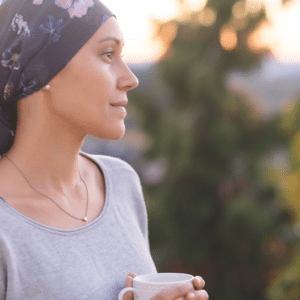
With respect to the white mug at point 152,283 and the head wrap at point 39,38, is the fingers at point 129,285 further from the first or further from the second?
the head wrap at point 39,38

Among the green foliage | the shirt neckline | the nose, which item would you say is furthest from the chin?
the green foliage

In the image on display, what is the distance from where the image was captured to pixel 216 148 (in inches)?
202

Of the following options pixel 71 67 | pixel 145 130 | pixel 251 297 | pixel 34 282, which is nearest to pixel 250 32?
pixel 145 130

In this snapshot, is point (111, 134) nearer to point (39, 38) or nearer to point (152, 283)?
point (39, 38)

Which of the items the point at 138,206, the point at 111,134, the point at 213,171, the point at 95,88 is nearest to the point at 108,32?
the point at 95,88

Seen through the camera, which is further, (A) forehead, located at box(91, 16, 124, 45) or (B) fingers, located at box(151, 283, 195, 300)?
(A) forehead, located at box(91, 16, 124, 45)

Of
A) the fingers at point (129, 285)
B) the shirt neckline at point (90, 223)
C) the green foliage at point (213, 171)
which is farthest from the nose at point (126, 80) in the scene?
the green foliage at point (213, 171)

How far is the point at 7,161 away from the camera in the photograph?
107 cm

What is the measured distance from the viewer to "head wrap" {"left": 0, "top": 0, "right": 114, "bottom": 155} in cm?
102

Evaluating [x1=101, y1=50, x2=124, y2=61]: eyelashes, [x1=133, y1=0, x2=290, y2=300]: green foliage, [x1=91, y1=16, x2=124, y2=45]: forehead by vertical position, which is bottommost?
[x1=133, y1=0, x2=290, y2=300]: green foliage

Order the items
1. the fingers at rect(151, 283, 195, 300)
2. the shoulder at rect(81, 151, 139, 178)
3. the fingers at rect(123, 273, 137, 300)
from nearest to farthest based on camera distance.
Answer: the fingers at rect(151, 283, 195, 300)
the fingers at rect(123, 273, 137, 300)
the shoulder at rect(81, 151, 139, 178)

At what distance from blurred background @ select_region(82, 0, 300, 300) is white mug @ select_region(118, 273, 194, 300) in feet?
13.0

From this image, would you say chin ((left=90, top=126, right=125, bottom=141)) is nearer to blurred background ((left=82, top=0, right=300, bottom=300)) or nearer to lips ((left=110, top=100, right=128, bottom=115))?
lips ((left=110, top=100, right=128, bottom=115))

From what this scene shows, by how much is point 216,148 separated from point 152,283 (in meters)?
4.35
